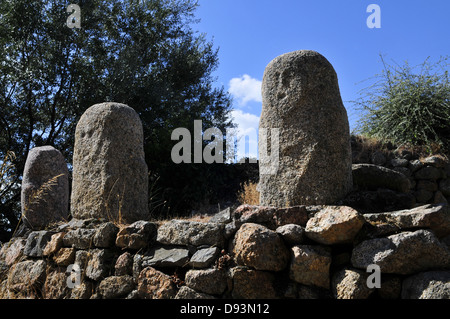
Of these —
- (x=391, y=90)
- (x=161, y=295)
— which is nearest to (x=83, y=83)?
(x=391, y=90)

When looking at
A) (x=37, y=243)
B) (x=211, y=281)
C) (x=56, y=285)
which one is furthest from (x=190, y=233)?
(x=37, y=243)

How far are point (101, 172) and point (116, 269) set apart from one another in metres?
1.30

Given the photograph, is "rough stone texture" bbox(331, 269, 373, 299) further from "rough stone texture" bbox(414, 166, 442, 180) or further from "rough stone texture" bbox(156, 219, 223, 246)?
Answer: "rough stone texture" bbox(414, 166, 442, 180)

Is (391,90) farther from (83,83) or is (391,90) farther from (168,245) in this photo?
(83,83)

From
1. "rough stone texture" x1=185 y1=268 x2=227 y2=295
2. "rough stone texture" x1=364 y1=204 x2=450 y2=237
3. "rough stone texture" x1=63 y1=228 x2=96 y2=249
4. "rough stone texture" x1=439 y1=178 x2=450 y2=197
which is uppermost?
"rough stone texture" x1=439 y1=178 x2=450 y2=197

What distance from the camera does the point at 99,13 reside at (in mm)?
11383

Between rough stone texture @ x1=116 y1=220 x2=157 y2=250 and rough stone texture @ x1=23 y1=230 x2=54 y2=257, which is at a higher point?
rough stone texture @ x1=116 y1=220 x2=157 y2=250

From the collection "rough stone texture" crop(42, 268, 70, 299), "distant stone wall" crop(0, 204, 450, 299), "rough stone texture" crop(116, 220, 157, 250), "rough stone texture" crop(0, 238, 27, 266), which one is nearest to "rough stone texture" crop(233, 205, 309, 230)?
"distant stone wall" crop(0, 204, 450, 299)

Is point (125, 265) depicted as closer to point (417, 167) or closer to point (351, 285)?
point (351, 285)

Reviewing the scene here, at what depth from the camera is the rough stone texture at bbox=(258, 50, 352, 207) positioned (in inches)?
141

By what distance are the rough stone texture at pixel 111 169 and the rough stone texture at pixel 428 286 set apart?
3.08m

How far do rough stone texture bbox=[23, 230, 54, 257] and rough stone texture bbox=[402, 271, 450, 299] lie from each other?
408cm

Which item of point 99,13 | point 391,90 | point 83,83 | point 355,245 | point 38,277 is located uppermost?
point 99,13

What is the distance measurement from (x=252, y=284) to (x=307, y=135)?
1.43 metres
